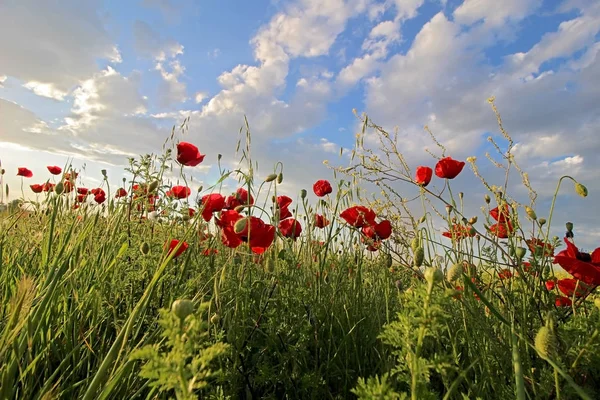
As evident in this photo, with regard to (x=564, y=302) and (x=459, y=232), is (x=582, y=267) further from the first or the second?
(x=459, y=232)

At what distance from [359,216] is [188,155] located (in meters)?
1.07

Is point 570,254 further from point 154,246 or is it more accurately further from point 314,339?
point 154,246

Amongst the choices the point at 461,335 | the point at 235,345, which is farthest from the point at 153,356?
the point at 461,335

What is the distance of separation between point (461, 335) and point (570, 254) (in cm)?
52

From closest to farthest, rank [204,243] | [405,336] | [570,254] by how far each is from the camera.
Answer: [405,336], [570,254], [204,243]

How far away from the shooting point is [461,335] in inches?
68.7

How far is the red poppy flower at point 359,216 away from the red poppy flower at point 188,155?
0.95m

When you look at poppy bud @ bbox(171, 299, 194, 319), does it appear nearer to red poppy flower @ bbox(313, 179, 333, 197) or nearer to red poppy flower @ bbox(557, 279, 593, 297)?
red poppy flower @ bbox(557, 279, 593, 297)

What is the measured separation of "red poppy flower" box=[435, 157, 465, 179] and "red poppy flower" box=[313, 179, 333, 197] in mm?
779

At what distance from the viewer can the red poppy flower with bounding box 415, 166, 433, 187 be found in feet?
6.79

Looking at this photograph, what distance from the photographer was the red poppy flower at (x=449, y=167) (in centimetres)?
215

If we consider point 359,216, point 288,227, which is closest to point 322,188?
point 288,227

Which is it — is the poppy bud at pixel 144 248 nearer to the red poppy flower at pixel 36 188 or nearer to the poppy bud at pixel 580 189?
the poppy bud at pixel 580 189

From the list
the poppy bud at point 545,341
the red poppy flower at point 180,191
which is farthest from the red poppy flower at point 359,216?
the poppy bud at point 545,341
